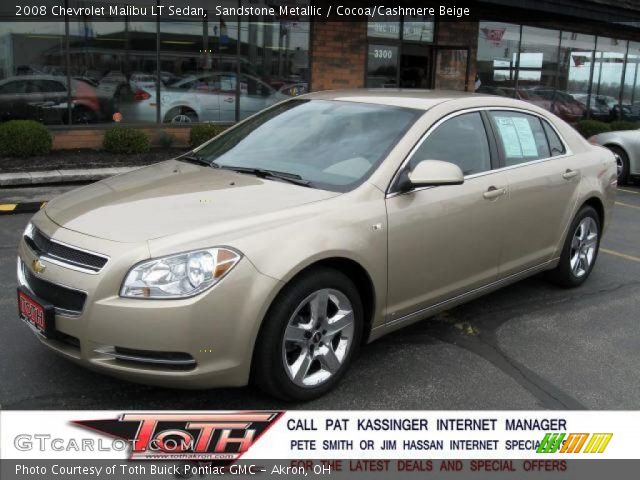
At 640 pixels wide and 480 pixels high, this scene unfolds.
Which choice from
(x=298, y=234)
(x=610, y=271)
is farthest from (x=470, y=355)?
(x=610, y=271)

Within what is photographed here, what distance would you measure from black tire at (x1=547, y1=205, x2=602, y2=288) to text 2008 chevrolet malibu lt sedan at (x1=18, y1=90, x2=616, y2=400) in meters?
0.14

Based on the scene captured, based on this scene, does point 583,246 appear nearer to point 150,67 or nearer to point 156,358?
point 156,358

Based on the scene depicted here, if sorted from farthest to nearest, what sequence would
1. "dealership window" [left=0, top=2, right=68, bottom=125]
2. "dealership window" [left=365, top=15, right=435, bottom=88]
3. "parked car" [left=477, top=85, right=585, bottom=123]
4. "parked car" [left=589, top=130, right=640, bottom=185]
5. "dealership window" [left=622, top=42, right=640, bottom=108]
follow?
"dealership window" [left=622, top=42, right=640, bottom=108] → "parked car" [left=477, top=85, right=585, bottom=123] → "dealership window" [left=365, top=15, right=435, bottom=88] → "parked car" [left=589, top=130, right=640, bottom=185] → "dealership window" [left=0, top=2, right=68, bottom=125]

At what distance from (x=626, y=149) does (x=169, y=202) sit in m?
9.89

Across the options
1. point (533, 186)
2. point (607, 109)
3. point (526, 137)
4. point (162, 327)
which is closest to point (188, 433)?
point (162, 327)

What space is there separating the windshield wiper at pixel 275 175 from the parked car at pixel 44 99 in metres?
7.81

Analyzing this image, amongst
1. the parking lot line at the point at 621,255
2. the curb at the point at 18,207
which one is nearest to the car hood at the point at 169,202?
the curb at the point at 18,207

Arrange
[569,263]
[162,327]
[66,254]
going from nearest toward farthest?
[162,327]
[66,254]
[569,263]

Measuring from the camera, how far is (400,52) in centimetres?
1416

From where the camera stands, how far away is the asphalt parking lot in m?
3.45

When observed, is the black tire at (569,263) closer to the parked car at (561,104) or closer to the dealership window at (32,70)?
the dealership window at (32,70)

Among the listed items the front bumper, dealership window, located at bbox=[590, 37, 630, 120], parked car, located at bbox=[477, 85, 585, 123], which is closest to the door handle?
the front bumper

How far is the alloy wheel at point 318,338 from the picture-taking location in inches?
130
